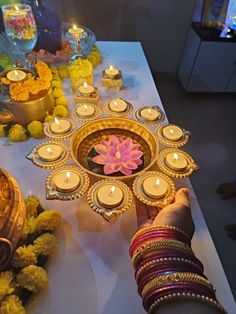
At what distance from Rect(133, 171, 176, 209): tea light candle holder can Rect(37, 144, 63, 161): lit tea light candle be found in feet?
0.71

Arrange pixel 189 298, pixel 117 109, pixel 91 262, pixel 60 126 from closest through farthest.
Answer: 1. pixel 189 298
2. pixel 91 262
3. pixel 60 126
4. pixel 117 109

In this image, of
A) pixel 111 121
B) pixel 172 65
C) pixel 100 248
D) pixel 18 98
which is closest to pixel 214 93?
pixel 172 65

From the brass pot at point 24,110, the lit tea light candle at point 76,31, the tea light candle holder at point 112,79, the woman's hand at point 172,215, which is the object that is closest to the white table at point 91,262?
the woman's hand at point 172,215

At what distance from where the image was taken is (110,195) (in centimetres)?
56

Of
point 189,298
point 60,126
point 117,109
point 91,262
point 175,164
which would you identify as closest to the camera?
point 189,298

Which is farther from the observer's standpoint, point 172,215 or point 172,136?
point 172,136

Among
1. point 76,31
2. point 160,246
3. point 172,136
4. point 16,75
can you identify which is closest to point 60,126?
point 16,75

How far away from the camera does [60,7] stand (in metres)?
1.89

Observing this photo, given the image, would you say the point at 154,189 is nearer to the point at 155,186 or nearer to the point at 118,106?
the point at 155,186

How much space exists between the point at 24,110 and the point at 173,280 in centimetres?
61

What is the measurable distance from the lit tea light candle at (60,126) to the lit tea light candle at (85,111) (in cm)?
7

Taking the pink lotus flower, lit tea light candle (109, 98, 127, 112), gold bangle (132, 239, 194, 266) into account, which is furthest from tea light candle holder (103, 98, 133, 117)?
gold bangle (132, 239, 194, 266)

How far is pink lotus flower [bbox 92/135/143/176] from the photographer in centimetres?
65

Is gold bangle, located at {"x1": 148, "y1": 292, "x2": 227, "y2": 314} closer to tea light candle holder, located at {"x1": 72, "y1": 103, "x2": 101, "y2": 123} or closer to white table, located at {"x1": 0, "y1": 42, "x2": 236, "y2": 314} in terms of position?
white table, located at {"x1": 0, "y1": 42, "x2": 236, "y2": 314}
